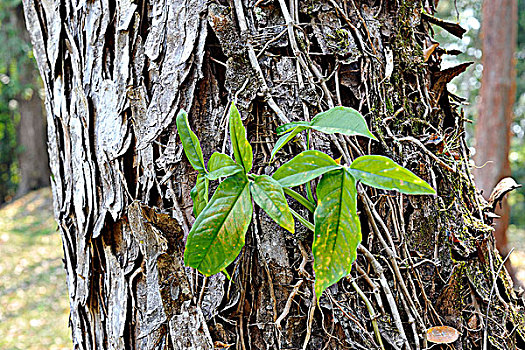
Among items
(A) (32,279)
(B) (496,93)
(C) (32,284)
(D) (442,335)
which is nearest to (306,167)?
(D) (442,335)

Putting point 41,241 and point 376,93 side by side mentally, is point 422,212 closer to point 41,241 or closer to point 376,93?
point 376,93

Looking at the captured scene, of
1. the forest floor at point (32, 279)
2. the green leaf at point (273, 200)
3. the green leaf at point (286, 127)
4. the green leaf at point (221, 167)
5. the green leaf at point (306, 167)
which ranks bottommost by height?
the forest floor at point (32, 279)

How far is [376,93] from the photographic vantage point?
814 millimetres

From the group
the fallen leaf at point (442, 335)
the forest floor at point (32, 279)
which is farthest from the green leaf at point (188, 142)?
the forest floor at point (32, 279)

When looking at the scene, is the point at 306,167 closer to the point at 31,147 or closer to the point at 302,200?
the point at 302,200

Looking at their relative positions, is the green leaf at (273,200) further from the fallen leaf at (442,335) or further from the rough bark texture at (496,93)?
the rough bark texture at (496,93)

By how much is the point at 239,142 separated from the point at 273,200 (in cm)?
10

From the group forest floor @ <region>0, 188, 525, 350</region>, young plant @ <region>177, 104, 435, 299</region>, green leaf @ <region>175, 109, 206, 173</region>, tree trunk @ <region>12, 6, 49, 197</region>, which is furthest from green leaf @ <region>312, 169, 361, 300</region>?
tree trunk @ <region>12, 6, 49, 197</region>

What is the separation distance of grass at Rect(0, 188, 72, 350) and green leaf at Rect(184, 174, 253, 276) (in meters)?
3.63

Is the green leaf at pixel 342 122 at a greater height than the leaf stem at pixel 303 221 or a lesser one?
greater

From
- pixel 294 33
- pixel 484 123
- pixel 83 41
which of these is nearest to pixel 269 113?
pixel 294 33

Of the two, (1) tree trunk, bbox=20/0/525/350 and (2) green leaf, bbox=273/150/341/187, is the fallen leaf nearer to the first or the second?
(1) tree trunk, bbox=20/0/525/350

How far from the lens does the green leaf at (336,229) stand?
23.0 inches

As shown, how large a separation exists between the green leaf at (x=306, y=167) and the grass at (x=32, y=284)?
374 centimetres
